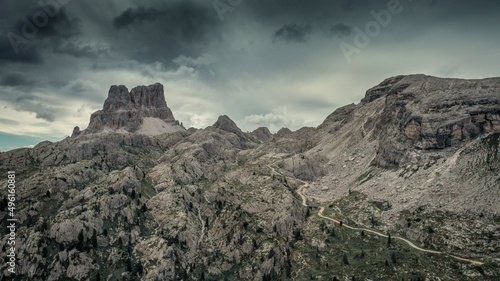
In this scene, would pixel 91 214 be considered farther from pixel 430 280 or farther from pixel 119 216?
pixel 430 280

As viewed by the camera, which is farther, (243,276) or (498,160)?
(243,276)

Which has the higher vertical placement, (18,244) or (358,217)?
(18,244)

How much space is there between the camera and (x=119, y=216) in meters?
195

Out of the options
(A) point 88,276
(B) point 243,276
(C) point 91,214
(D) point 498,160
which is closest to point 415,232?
(D) point 498,160

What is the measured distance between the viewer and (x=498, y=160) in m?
153

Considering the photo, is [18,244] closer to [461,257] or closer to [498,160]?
[461,257]

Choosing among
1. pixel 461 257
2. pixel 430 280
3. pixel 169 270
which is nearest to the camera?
pixel 430 280

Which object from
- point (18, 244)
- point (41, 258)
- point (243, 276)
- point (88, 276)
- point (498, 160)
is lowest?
point (243, 276)

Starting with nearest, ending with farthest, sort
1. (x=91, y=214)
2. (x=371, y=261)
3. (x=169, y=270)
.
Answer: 1. (x=371, y=261)
2. (x=169, y=270)
3. (x=91, y=214)

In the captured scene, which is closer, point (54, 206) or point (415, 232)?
point (415, 232)

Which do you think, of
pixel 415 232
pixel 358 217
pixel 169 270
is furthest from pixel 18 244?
pixel 415 232

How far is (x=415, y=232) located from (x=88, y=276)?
209 m

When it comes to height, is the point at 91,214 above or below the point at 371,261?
above

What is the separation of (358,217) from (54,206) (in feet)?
787
